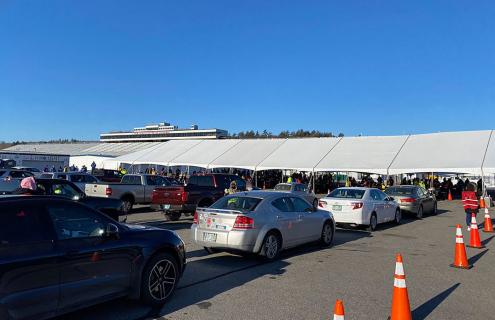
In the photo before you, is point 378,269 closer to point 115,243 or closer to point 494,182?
point 115,243

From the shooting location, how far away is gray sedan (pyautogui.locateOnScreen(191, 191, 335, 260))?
8.81m

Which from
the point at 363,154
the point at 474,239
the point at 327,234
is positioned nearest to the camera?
the point at 327,234

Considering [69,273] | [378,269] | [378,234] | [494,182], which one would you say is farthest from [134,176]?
[494,182]

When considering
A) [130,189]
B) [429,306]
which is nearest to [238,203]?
[429,306]

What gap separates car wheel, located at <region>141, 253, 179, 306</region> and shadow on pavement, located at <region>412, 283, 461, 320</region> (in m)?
3.35

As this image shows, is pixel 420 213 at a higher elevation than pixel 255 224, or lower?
lower

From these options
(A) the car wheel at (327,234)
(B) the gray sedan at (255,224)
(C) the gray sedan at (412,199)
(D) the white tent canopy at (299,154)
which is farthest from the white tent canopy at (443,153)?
(B) the gray sedan at (255,224)

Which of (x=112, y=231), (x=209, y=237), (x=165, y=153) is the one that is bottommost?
(x=209, y=237)

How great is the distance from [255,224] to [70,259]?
4530 millimetres

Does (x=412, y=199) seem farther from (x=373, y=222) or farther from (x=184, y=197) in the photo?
(x=184, y=197)

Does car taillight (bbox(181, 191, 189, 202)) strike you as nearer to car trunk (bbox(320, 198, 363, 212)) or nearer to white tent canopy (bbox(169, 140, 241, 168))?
car trunk (bbox(320, 198, 363, 212))

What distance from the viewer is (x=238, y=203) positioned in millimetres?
9641

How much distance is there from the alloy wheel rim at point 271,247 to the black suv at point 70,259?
10.2ft

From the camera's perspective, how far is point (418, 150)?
29688 millimetres
